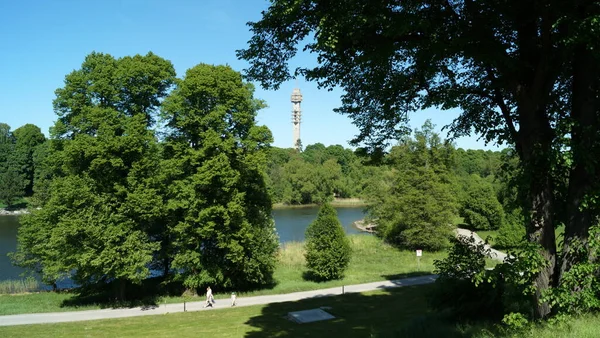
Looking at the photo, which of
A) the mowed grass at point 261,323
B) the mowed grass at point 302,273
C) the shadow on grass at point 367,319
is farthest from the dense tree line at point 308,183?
the mowed grass at point 261,323

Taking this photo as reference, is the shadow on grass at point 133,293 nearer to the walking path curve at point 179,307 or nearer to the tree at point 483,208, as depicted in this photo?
the walking path curve at point 179,307

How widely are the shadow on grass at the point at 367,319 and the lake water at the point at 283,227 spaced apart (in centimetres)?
1961

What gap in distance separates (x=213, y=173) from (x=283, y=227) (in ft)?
106

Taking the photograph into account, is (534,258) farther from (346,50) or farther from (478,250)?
(346,50)

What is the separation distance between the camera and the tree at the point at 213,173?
70.8 feet

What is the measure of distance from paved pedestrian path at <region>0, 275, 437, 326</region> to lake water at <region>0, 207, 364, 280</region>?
451 inches

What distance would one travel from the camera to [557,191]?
684cm

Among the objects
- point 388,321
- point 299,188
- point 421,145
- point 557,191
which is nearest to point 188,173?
point 388,321

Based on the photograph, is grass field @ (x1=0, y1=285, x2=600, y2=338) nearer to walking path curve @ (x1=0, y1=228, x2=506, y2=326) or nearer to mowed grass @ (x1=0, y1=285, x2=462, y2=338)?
mowed grass @ (x1=0, y1=285, x2=462, y2=338)

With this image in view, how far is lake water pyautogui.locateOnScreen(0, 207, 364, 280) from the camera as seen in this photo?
3087 cm

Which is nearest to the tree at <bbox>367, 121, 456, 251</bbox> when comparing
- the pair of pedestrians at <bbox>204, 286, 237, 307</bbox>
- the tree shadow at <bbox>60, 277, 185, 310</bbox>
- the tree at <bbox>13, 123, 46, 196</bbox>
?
the pair of pedestrians at <bbox>204, 286, 237, 307</bbox>

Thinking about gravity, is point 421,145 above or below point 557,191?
above

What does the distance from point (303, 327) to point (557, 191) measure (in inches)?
437

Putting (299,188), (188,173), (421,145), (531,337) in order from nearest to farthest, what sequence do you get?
(531,337) → (188,173) → (421,145) → (299,188)
